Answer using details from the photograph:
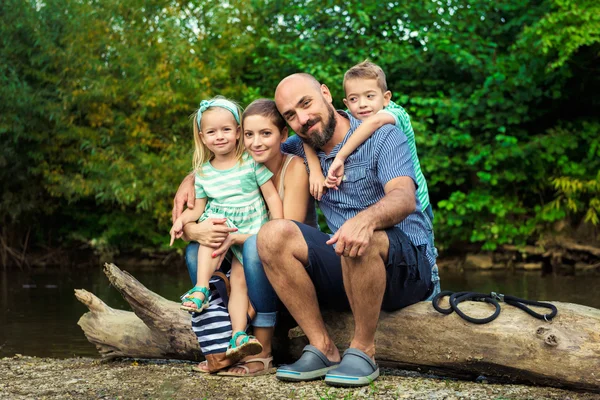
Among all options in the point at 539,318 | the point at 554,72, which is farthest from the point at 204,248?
the point at 554,72

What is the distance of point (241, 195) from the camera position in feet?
13.1

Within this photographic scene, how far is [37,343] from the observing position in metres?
6.54

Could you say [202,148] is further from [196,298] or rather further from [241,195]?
[196,298]

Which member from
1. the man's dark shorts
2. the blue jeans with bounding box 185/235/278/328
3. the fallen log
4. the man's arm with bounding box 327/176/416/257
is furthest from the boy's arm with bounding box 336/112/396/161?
the fallen log

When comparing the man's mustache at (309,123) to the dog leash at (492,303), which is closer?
the dog leash at (492,303)

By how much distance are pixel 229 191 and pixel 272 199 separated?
236mm

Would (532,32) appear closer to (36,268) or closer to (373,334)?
(373,334)

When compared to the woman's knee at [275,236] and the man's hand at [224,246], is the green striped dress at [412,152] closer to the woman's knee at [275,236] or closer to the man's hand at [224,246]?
the woman's knee at [275,236]

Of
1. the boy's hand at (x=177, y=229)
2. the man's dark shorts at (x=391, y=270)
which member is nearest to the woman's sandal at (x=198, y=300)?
the boy's hand at (x=177, y=229)

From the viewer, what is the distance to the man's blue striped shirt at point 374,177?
3662 millimetres

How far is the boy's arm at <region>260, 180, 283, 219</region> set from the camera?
154 inches

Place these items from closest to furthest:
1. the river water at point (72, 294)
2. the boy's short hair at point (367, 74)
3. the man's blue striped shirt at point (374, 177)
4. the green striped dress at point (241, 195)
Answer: the man's blue striped shirt at point (374, 177)
the green striped dress at point (241, 195)
the boy's short hair at point (367, 74)
the river water at point (72, 294)

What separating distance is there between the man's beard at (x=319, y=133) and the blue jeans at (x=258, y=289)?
58 cm

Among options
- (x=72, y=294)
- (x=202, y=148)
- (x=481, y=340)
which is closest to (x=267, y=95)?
(x=72, y=294)
